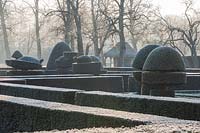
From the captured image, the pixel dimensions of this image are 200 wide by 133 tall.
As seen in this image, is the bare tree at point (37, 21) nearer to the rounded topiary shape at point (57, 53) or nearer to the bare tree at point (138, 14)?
the bare tree at point (138, 14)

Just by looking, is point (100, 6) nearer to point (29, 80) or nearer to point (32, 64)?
point (32, 64)

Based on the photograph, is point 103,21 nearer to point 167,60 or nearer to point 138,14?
point 138,14

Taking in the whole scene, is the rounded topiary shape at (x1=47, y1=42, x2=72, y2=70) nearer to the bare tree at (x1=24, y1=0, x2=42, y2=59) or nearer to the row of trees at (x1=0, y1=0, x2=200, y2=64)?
the row of trees at (x1=0, y1=0, x2=200, y2=64)

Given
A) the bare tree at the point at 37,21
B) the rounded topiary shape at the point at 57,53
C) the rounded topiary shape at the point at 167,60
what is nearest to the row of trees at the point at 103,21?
the bare tree at the point at 37,21

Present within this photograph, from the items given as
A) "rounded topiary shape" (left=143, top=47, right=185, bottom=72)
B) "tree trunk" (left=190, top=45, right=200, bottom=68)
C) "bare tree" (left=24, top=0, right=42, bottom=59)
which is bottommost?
"tree trunk" (left=190, top=45, right=200, bottom=68)

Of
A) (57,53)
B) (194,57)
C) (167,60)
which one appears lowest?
(194,57)

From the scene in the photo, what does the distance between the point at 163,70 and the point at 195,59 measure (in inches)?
1088

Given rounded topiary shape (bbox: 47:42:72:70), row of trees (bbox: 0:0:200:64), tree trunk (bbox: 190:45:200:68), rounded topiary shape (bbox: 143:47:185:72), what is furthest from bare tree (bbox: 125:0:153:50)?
rounded topiary shape (bbox: 143:47:185:72)

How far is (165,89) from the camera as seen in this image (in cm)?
1298

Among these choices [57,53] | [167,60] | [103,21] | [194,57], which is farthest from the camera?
[103,21]

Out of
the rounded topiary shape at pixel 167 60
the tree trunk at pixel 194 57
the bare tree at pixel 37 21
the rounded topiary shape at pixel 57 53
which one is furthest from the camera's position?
the bare tree at pixel 37 21

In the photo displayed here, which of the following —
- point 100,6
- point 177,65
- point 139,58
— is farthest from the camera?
point 100,6

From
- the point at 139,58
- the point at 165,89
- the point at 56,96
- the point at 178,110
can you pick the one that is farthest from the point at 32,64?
the point at 178,110

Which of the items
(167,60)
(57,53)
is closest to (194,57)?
(57,53)
